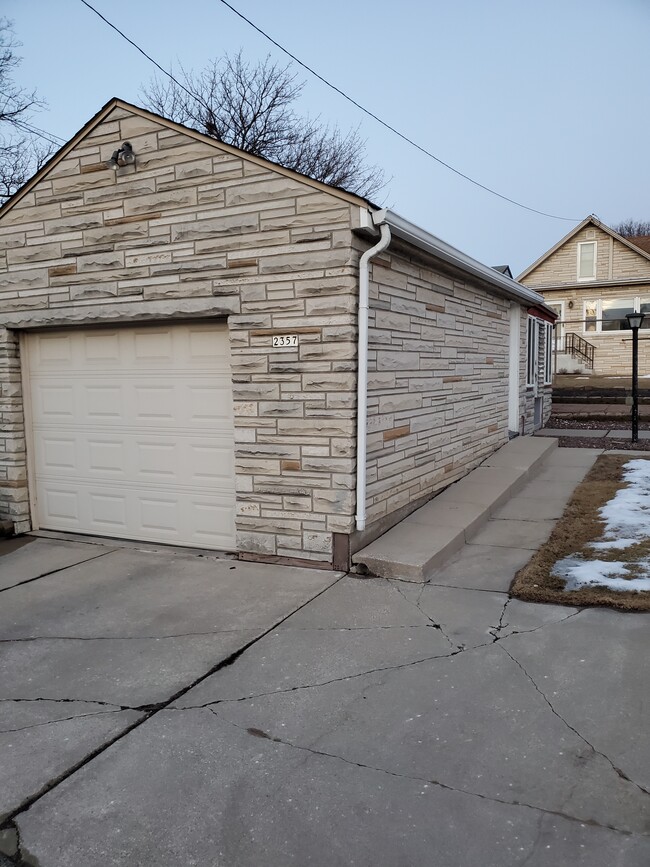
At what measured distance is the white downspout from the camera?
5000 millimetres

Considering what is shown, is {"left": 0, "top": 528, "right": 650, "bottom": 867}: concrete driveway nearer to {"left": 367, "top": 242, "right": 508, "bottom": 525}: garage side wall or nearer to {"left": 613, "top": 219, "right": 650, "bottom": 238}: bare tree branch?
{"left": 367, "top": 242, "right": 508, "bottom": 525}: garage side wall

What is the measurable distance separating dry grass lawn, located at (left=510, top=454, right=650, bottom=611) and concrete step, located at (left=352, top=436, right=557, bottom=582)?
0.68 meters

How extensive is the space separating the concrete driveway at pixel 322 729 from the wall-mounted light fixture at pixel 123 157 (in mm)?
3763

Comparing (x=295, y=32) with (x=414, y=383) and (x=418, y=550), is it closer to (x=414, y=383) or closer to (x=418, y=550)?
(x=414, y=383)

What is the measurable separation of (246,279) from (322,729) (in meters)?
3.65

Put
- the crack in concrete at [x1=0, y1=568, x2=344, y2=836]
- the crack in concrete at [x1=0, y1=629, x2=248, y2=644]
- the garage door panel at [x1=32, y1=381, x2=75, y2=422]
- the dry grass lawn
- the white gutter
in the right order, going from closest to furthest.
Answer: the crack in concrete at [x1=0, y1=568, x2=344, y2=836], the crack in concrete at [x1=0, y1=629, x2=248, y2=644], the dry grass lawn, the white gutter, the garage door panel at [x1=32, y1=381, x2=75, y2=422]

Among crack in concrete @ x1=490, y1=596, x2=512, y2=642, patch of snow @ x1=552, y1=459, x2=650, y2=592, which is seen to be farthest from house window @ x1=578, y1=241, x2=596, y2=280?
crack in concrete @ x1=490, y1=596, x2=512, y2=642

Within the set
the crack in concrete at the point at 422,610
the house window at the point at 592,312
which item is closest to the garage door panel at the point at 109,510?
the crack in concrete at the point at 422,610

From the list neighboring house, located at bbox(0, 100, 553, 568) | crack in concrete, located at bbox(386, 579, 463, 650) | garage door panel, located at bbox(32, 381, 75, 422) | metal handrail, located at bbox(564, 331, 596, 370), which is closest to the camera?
crack in concrete, located at bbox(386, 579, 463, 650)

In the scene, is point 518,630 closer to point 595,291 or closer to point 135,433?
point 135,433

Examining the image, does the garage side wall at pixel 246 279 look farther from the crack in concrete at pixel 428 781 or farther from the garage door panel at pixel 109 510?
the crack in concrete at pixel 428 781

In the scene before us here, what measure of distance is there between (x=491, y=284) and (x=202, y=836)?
7.57 m

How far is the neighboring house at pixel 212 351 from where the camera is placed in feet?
16.8

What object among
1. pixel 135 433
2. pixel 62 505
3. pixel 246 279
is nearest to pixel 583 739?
pixel 246 279
